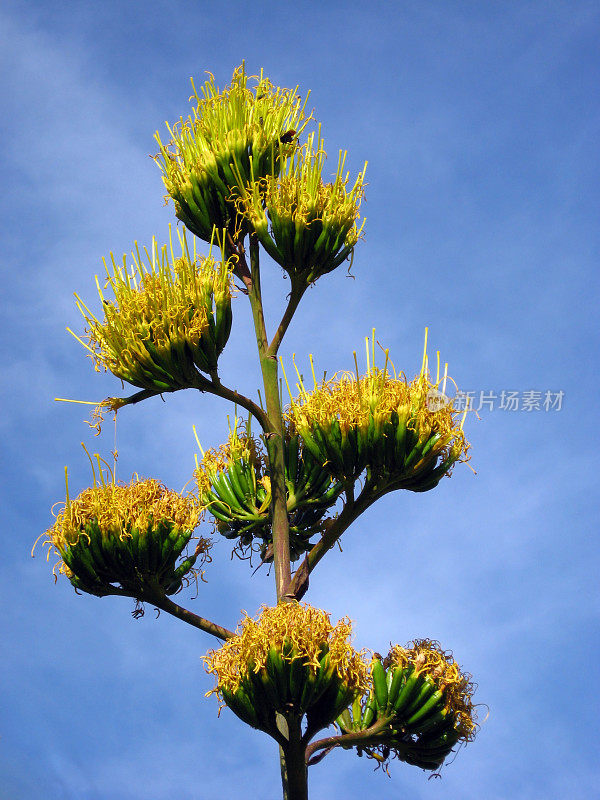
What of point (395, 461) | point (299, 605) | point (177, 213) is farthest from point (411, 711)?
point (177, 213)

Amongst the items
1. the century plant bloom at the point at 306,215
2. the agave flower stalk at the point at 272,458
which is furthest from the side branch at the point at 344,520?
the century plant bloom at the point at 306,215

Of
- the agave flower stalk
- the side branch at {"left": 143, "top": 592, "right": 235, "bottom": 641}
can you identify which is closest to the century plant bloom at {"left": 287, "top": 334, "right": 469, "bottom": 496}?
the agave flower stalk

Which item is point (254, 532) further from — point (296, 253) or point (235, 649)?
point (296, 253)

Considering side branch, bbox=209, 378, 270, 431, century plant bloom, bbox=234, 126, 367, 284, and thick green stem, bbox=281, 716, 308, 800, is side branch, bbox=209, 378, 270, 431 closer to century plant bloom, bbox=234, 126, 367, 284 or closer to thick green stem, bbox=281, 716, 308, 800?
century plant bloom, bbox=234, 126, 367, 284

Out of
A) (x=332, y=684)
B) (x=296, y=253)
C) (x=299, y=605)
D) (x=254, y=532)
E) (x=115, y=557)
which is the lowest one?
(x=332, y=684)

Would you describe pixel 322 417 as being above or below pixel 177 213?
below

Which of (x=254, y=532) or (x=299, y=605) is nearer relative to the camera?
(x=299, y=605)

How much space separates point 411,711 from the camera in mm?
6207

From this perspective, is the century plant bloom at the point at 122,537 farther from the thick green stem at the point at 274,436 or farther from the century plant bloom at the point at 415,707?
the century plant bloom at the point at 415,707

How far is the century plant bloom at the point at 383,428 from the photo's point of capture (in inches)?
253

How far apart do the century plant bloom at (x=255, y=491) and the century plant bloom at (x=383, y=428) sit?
0.43 metres

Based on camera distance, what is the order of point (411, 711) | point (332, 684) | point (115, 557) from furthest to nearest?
1. point (115, 557)
2. point (411, 711)
3. point (332, 684)

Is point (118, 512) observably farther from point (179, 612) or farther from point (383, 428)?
point (383, 428)

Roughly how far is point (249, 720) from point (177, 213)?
13.1 ft
